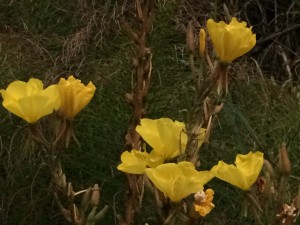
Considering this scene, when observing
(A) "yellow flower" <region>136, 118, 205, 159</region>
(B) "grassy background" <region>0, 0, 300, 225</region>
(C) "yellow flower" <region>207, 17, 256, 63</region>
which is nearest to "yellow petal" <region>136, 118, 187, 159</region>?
(A) "yellow flower" <region>136, 118, 205, 159</region>

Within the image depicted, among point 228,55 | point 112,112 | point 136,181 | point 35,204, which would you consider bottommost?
point 35,204

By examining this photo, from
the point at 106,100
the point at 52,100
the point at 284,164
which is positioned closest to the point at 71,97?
the point at 52,100

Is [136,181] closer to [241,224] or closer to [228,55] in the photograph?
[228,55]

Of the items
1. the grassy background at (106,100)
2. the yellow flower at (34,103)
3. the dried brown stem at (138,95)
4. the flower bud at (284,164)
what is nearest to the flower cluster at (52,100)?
the yellow flower at (34,103)

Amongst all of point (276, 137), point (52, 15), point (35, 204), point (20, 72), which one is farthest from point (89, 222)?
point (52, 15)

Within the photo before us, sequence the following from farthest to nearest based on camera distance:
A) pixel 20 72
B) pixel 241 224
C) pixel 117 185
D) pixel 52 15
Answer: pixel 52 15, pixel 20 72, pixel 117 185, pixel 241 224

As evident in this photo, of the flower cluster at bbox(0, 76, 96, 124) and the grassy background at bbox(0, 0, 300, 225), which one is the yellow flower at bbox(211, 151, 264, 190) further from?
the grassy background at bbox(0, 0, 300, 225)

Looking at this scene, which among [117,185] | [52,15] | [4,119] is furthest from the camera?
[52,15]
